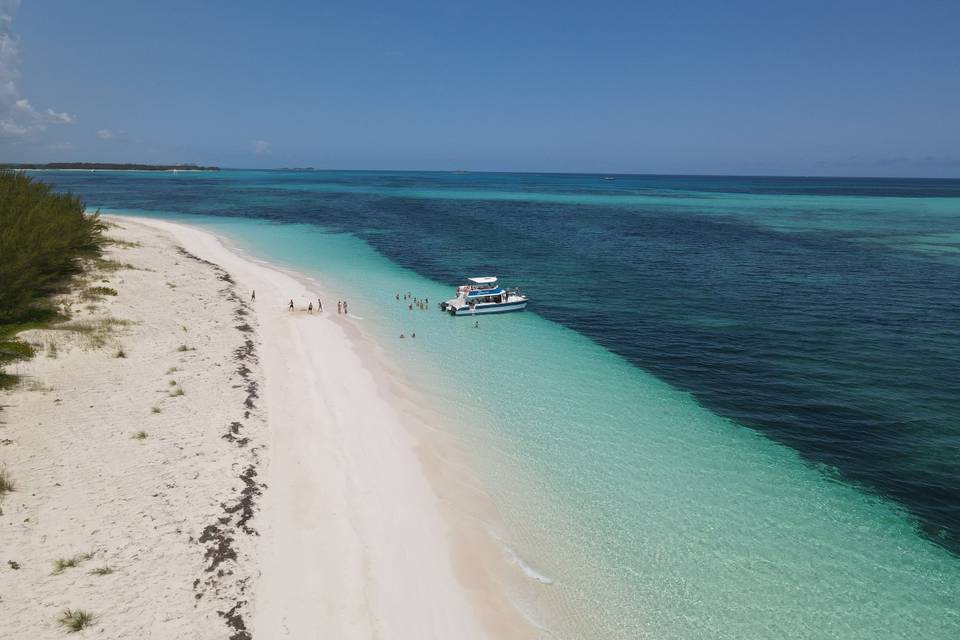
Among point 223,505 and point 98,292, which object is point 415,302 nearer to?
point 98,292

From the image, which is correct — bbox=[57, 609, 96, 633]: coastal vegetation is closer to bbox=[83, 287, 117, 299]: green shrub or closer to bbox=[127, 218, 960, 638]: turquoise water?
bbox=[127, 218, 960, 638]: turquoise water

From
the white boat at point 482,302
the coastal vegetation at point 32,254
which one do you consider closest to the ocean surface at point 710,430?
the white boat at point 482,302

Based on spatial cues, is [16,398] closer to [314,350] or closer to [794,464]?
[314,350]

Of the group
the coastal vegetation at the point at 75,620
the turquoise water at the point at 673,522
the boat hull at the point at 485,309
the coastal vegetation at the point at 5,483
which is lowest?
the turquoise water at the point at 673,522

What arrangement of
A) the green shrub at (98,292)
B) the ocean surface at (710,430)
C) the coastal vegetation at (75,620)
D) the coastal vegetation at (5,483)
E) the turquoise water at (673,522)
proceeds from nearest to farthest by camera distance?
the coastal vegetation at (75,620) → the turquoise water at (673,522) → the ocean surface at (710,430) → the coastal vegetation at (5,483) → the green shrub at (98,292)

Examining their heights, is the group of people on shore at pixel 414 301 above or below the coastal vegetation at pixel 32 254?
below

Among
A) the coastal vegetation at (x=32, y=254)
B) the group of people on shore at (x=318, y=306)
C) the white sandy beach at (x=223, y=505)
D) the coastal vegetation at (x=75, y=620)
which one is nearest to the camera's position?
the coastal vegetation at (x=75, y=620)

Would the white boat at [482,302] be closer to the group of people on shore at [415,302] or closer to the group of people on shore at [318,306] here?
the group of people on shore at [415,302]
